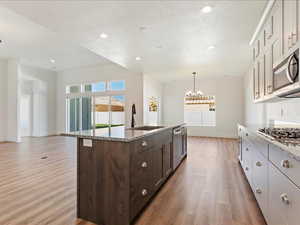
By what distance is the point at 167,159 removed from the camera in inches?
115

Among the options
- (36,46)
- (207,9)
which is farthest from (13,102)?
(207,9)

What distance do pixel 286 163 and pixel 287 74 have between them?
40.8 inches

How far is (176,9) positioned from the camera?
9.22ft

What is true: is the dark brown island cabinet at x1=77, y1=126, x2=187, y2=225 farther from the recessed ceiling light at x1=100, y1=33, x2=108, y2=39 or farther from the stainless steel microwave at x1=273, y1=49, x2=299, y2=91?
the recessed ceiling light at x1=100, y1=33, x2=108, y2=39

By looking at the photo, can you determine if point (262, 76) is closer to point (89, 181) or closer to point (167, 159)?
point (167, 159)

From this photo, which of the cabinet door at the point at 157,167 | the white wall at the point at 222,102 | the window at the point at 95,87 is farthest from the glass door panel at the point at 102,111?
the cabinet door at the point at 157,167

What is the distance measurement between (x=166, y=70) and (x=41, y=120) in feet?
22.0

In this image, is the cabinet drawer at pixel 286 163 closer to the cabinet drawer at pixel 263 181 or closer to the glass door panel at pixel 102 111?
the cabinet drawer at pixel 263 181

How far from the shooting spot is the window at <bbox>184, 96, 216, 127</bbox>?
337 inches

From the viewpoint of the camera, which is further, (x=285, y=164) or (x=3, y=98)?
(x=3, y=98)

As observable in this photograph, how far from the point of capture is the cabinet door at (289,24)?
1.75 metres

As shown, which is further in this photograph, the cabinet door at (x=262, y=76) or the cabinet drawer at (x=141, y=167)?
the cabinet door at (x=262, y=76)

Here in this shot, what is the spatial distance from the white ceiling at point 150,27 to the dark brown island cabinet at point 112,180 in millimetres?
2166

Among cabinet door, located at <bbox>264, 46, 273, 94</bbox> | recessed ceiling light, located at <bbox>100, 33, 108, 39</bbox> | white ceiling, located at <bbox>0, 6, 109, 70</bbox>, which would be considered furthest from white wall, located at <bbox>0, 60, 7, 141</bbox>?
cabinet door, located at <bbox>264, 46, 273, 94</bbox>
